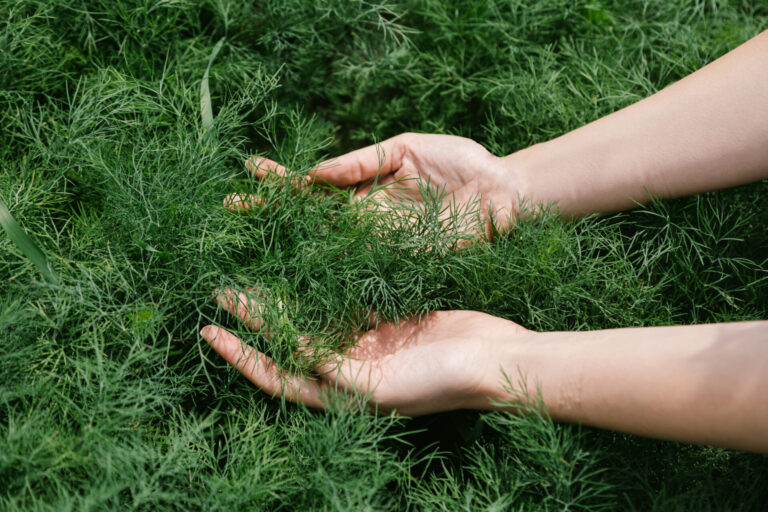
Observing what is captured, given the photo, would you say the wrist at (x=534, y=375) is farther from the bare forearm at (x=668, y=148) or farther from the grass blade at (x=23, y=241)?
the grass blade at (x=23, y=241)

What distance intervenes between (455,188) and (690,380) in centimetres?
90

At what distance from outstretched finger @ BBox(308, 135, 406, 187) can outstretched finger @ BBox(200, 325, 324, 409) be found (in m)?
0.56

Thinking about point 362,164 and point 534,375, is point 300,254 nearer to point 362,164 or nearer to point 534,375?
point 362,164

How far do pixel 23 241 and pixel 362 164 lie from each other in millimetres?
979

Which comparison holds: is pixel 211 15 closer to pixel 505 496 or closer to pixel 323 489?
pixel 323 489

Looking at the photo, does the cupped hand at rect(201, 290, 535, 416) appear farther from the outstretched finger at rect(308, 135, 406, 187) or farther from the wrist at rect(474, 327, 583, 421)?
the outstretched finger at rect(308, 135, 406, 187)

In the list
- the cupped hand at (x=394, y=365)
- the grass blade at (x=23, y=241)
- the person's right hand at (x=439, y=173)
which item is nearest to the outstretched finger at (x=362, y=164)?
the person's right hand at (x=439, y=173)

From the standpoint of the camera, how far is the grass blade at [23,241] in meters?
1.43

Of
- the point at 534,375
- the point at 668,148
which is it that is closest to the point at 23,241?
the point at 534,375

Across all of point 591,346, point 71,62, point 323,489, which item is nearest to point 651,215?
point 591,346

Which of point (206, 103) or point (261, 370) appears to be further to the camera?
point (206, 103)

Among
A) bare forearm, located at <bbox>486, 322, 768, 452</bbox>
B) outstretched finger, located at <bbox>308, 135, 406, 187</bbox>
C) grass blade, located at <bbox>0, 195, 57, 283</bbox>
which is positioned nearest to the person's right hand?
outstretched finger, located at <bbox>308, 135, 406, 187</bbox>

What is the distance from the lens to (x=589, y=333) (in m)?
1.45

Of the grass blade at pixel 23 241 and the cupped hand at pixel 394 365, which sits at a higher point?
the grass blade at pixel 23 241
